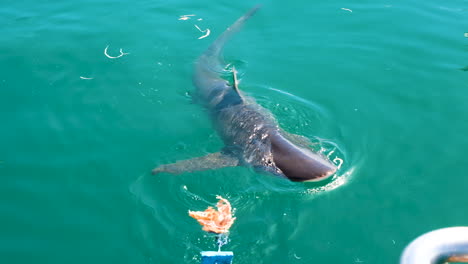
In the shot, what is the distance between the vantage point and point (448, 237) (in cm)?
299

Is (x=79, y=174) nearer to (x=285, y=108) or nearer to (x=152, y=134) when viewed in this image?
(x=152, y=134)

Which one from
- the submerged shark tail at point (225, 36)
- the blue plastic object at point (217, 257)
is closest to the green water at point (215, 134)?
the submerged shark tail at point (225, 36)

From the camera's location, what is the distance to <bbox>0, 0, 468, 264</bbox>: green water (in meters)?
6.56

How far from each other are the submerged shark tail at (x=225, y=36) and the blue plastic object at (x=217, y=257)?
24.9ft

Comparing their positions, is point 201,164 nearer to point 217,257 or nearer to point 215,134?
point 215,134

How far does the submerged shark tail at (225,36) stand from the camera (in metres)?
11.6

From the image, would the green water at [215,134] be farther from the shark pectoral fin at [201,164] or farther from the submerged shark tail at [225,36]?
the submerged shark tail at [225,36]

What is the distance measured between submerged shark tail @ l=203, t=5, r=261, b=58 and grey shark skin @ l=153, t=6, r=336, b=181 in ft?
3.61

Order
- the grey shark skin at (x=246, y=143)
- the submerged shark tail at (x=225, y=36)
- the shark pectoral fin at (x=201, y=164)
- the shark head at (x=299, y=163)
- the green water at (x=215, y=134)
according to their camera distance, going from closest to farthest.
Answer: the green water at (x=215, y=134) < the shark head at (x=299, y=163) < the grey shark skin at (x=246, y=143) < the shark pectoral fin at (x=201, y=164) < the submerged shark tail at (x=225, y=36)

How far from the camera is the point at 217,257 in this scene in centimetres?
467

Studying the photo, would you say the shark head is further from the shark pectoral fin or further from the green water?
the shark pectoral fin

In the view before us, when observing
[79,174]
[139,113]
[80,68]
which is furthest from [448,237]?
[80,68]

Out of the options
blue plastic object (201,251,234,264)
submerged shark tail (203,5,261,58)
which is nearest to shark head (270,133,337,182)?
blue plastic object (201,251,234,264)

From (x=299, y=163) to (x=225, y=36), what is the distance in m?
6.12
